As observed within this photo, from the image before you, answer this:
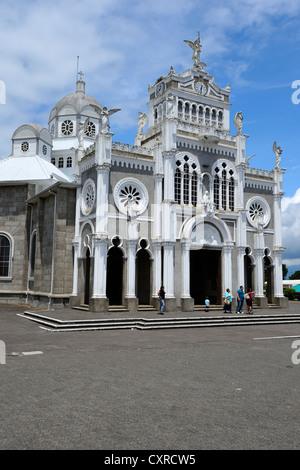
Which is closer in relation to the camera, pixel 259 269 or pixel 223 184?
pixel 223 184

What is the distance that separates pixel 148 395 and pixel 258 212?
87.0 feet

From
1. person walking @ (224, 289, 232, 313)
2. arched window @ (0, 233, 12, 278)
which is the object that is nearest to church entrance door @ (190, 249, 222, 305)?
person walking @ (224, 289, 232, 313)

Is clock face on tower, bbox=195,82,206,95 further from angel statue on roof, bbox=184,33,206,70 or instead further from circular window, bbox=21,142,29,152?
circular window, bbox=21,142,29,152

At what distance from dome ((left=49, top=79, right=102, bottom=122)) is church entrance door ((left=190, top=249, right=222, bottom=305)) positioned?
77.6ft

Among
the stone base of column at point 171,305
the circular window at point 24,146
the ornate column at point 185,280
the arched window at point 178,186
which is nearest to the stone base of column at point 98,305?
the stone base of column at point 171,305

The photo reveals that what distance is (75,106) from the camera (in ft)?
155

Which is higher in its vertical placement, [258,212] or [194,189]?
[194,189]

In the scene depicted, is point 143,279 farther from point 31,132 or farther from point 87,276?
point 31,132

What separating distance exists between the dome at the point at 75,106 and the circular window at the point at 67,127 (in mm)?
1016

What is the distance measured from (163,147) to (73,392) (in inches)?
871

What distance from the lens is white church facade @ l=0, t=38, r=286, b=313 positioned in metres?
26.5

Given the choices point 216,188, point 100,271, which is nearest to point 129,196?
point 100,271

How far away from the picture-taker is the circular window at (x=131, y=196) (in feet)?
87.2
